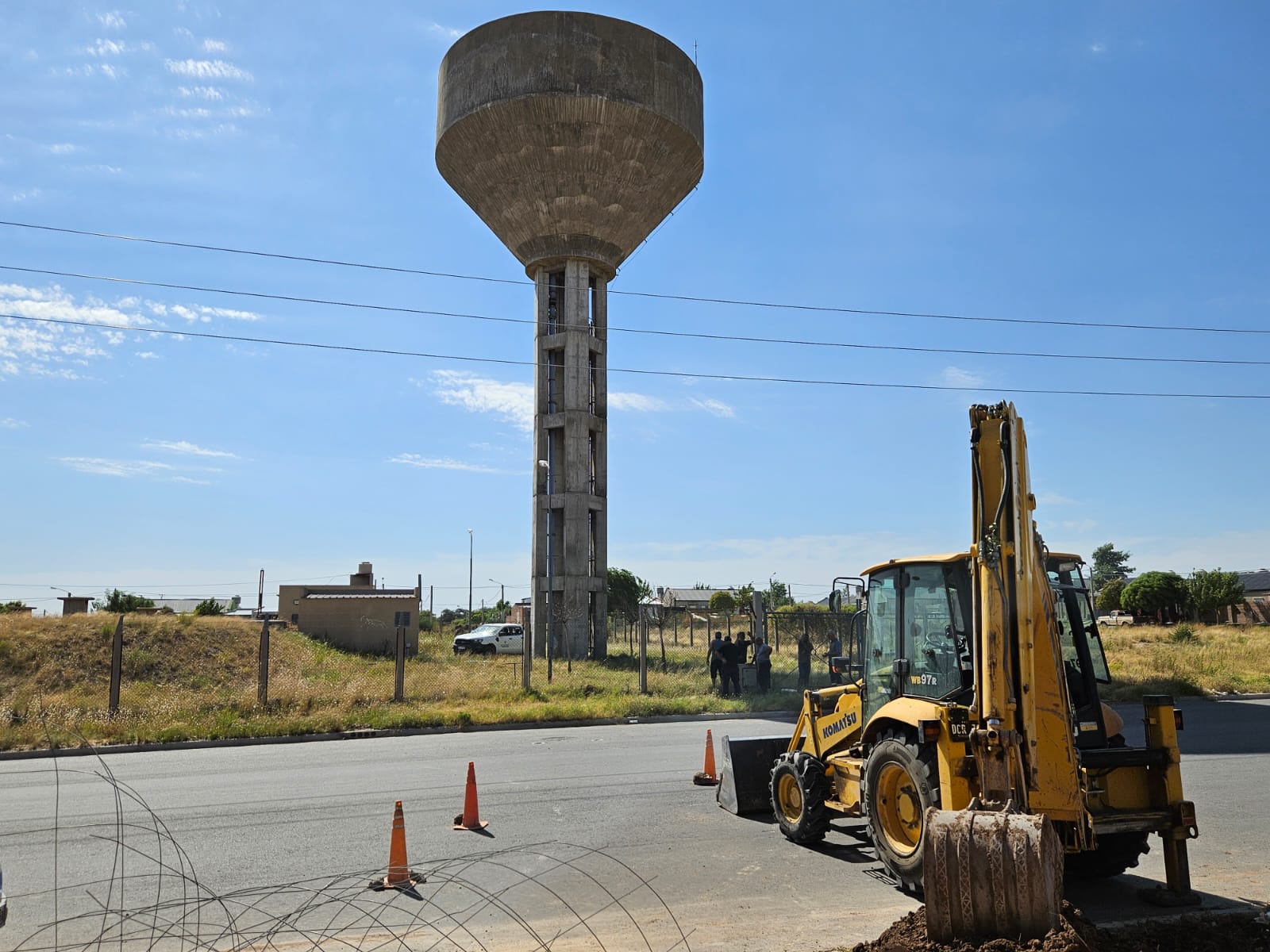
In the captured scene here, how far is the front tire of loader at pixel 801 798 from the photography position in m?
7.81

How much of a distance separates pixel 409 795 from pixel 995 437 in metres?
7.61

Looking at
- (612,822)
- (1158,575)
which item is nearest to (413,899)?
(612,822)

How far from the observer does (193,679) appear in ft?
79.9

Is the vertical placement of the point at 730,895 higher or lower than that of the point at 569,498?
lower

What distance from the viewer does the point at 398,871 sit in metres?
6.80

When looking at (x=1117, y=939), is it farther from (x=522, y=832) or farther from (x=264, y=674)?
(x=264, y=674)

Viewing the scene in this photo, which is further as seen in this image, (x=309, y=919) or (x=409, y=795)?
(x=409, y=795)

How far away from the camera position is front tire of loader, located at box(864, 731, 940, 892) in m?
6.34

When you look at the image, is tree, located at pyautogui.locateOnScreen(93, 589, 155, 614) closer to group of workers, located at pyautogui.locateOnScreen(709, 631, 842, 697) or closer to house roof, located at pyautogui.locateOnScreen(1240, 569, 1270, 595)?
group of workers, located at pyautogui.locateOnScreen(709, 631, 842, 697)

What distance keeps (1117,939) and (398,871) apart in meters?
4.64

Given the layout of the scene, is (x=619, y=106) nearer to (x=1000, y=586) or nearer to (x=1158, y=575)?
(x=1000, y=586)

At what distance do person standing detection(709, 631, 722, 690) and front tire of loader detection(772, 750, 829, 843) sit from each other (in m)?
14.3

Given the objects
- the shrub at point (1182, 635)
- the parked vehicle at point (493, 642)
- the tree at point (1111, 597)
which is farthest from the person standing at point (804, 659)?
the tree at point (1111, 597)

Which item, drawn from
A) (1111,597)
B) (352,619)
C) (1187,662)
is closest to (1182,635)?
(1187,662)
